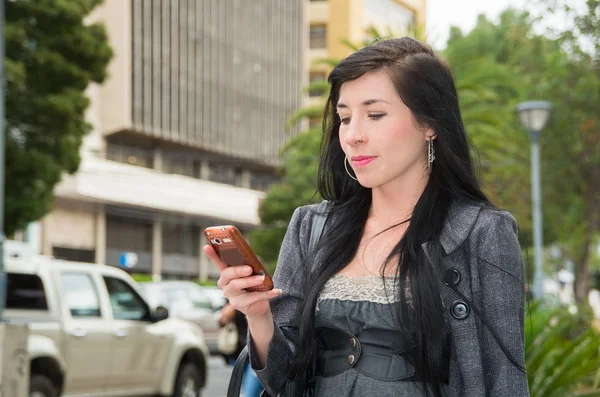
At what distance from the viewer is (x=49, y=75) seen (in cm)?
2042

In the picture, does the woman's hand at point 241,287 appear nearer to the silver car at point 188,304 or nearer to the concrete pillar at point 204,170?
the silver car at point 188,304

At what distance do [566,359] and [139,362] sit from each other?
18.3 feet

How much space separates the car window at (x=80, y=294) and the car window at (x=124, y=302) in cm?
24

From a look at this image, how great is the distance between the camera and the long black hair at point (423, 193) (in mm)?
2535

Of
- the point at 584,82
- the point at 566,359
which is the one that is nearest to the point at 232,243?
the point at 566,359

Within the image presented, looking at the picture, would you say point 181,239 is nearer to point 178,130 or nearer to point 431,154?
point 178,130

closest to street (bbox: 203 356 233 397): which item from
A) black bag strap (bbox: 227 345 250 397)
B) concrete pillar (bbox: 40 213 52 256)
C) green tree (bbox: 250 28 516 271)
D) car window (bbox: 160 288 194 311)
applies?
car window (bbox: 160 288 194 311)

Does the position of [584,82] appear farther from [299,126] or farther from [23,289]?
[299,126]

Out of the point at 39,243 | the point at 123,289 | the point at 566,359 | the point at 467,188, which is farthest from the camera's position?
the point at 39,243

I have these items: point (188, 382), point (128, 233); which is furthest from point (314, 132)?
point (188, 382)

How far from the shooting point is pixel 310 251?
110 inches

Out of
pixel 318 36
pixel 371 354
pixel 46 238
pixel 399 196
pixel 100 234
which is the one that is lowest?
pixel 46 238

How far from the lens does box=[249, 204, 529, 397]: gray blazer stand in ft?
8.00

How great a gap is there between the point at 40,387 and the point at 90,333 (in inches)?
37.4
